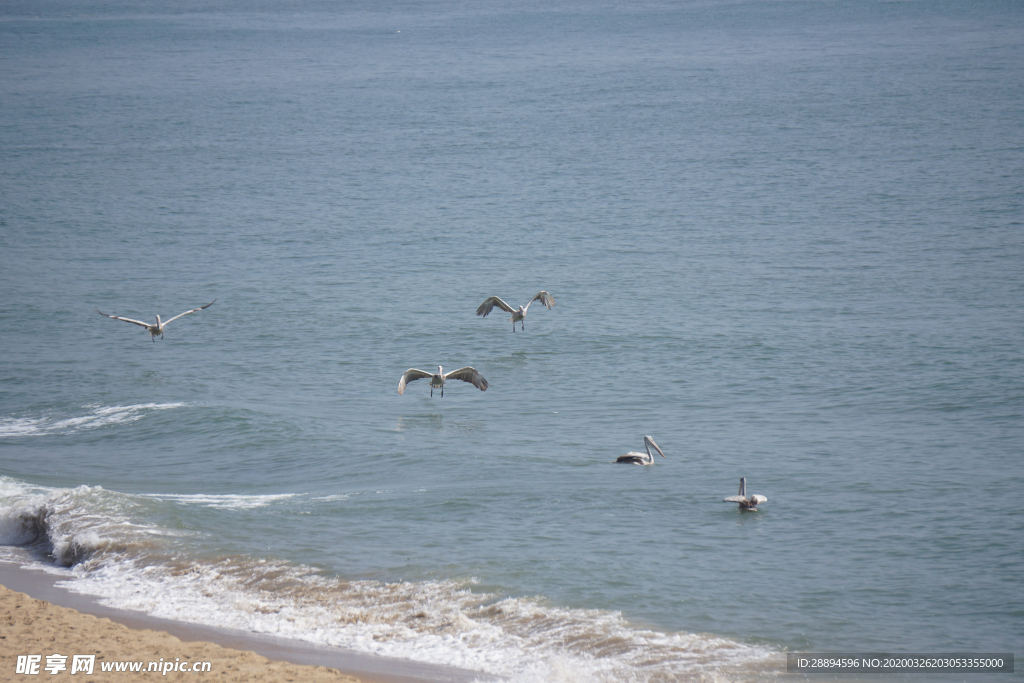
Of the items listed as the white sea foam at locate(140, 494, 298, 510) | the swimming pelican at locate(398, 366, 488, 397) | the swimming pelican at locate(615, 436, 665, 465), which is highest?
the swimming pelican at locate(398, 366, 488, 397)

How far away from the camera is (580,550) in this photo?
1483cm

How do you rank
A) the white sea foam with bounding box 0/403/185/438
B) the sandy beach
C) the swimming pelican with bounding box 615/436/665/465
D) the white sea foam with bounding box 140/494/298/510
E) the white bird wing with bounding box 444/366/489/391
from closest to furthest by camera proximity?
the sandy beach → the white sea foam with bounding box 140/494/298/510 → the swimming pelican with bounding box 615/436/665/465 → the white bird wing with bounding box 444/366/489/391 → the white sea foam with bounding box 0/403/185/438

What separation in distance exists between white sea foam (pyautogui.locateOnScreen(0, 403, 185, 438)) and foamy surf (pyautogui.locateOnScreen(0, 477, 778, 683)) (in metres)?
8.80

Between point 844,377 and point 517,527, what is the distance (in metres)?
15.4

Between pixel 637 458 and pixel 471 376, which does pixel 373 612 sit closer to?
pixel 637 458

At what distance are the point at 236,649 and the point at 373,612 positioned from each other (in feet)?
A: 6.64

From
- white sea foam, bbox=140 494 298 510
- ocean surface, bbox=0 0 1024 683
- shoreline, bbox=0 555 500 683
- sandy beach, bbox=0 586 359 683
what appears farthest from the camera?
white sea foam, bbox=140 494 298 510

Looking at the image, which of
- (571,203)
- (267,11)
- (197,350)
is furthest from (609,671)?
(267,11)

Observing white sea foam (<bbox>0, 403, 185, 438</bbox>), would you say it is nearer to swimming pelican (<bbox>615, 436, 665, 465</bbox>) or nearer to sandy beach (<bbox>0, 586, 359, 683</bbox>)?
swimming pelican (<bbox>615, 436, 665, 465</bbox>)

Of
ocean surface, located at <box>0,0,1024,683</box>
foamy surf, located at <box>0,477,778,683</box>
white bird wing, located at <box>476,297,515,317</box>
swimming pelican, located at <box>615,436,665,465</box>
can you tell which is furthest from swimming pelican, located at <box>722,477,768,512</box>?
white bird wing, located at <box>476,297,515,317</box>

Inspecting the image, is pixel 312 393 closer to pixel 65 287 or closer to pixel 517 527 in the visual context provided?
pixel 517 527

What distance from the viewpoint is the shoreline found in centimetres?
1008

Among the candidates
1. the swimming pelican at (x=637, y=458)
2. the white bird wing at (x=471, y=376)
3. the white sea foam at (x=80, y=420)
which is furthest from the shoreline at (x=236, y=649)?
the white sea foam at (x=80, y=420)

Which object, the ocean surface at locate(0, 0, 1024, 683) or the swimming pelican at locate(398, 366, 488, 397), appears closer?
the ocean surface at locate(0, 0, 1024, 683)
